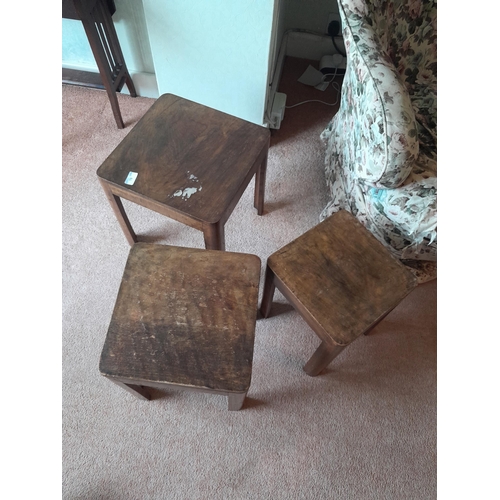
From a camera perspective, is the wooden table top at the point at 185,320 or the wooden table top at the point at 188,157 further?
the wooden table top at the point at 188,157

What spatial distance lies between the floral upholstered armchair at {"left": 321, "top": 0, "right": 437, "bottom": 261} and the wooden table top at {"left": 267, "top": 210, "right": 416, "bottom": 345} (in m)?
0.20

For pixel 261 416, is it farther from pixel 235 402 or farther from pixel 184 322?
pixel 184 322

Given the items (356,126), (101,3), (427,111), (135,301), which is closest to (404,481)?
(135,301)

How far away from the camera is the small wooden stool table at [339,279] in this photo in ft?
2.99

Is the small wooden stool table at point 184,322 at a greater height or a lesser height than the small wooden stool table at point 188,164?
lesser

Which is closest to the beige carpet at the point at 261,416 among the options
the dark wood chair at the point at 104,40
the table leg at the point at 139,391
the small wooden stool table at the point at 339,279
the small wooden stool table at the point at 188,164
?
the table leg at the point at 139,391

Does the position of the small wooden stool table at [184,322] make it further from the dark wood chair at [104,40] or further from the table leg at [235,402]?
the dark wood chair at [104,40]

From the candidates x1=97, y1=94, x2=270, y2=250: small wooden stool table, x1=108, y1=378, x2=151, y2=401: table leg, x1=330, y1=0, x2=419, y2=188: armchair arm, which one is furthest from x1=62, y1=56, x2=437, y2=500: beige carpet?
x1=330, y1=0, x2=419, y2=188: armchair arm

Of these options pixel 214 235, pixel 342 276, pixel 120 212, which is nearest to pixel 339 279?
pixel 342 276

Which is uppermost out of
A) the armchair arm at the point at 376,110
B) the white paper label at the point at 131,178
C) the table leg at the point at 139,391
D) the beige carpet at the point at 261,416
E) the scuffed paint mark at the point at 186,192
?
the armchair arm at the point at 376,110

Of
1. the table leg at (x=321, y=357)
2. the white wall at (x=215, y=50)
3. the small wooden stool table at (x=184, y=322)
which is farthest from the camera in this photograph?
the white wall at (x=215, y=50)

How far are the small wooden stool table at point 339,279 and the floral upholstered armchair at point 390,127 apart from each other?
0.64 feet
